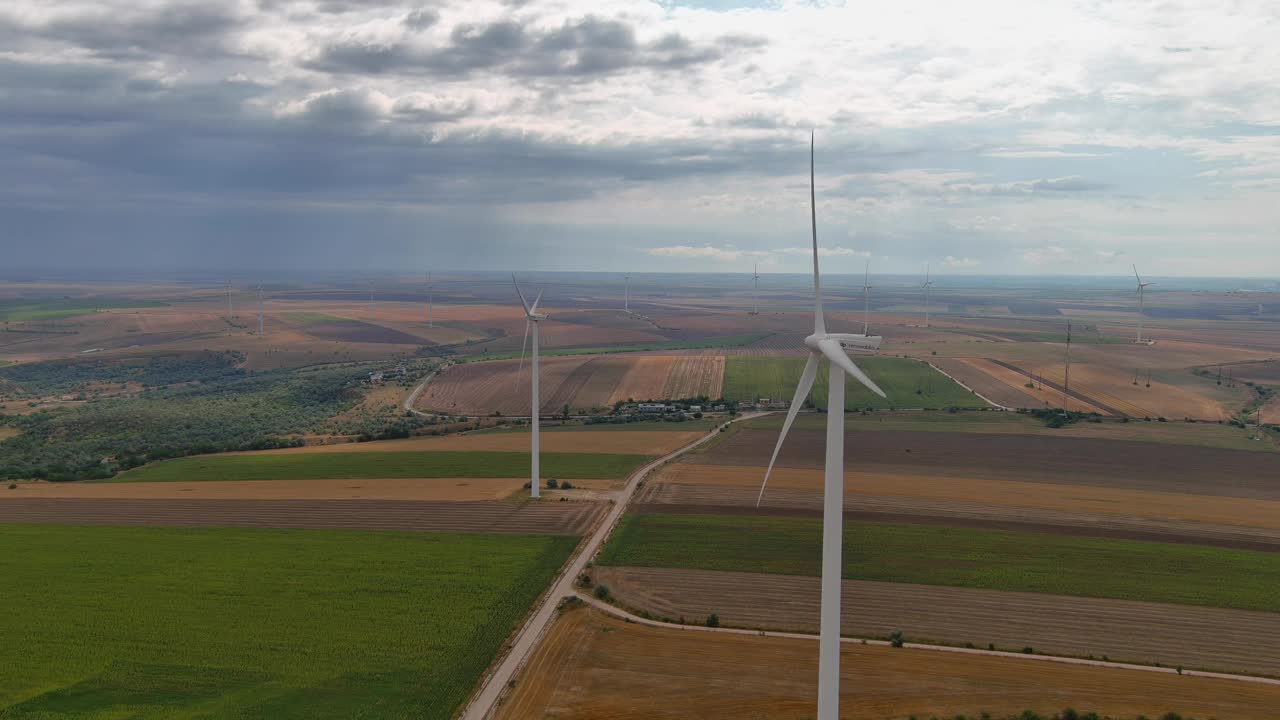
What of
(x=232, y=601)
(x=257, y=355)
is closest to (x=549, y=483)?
(x=232, y=601)

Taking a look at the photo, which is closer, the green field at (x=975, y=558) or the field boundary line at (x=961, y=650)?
the field boundary line at (x=961, y=650)

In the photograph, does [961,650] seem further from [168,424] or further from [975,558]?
[168,424]

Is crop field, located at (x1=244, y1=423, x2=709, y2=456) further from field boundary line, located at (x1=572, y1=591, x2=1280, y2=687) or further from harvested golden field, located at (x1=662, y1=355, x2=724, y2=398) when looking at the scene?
field boundary line, located at (x1=572, y1=591, x2=1280, y2=687)

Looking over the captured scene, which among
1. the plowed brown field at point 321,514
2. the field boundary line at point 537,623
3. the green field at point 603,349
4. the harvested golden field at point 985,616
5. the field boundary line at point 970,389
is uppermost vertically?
the green field at point 603,349

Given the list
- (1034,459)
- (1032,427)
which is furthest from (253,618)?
(1032,427)

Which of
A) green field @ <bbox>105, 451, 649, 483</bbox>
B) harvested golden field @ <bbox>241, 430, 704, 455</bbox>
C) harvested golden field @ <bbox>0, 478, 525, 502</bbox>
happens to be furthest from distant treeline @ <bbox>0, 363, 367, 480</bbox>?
harvested golden field @ <bbox>241, 430, 704, 455</bbox>

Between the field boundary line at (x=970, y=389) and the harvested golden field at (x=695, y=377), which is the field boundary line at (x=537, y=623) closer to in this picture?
the harvested golden field at (x=695, y=377)

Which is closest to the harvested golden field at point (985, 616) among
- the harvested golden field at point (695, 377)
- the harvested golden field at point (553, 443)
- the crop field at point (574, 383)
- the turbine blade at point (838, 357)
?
the turbine blade at point (838, 357)
